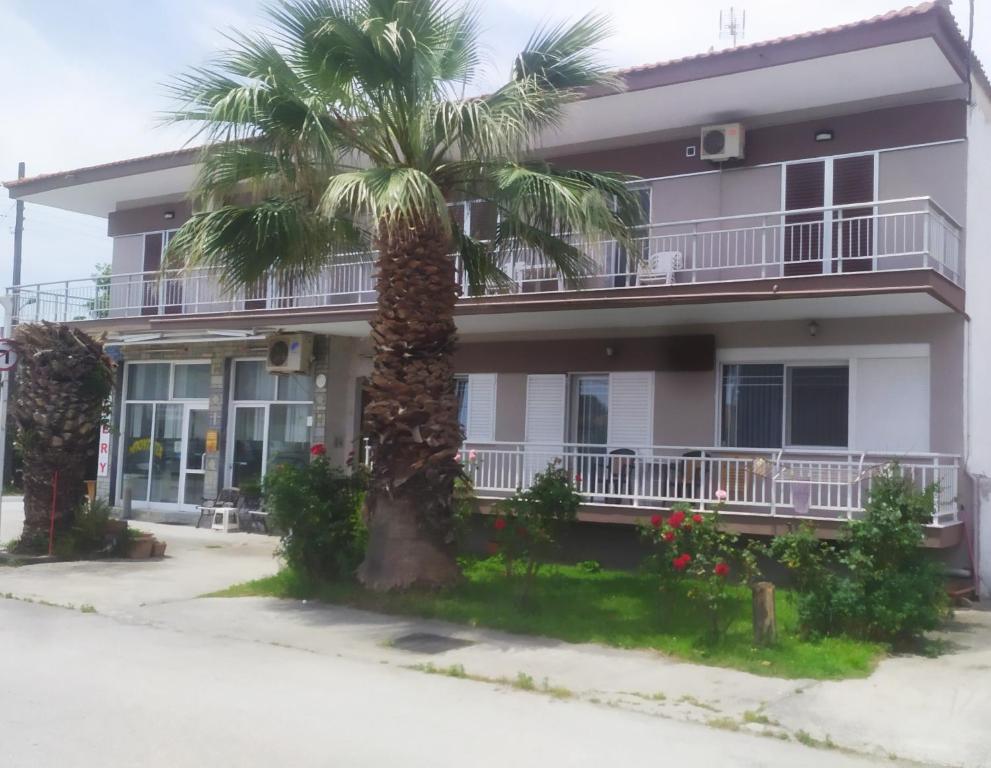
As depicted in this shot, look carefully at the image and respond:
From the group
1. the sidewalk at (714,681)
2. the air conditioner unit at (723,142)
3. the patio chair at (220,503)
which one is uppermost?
the air conditioner unit at (723,142)

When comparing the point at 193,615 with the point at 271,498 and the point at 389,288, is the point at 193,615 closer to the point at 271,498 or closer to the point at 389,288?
the point at 271,498

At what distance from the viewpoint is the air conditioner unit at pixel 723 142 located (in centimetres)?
1458

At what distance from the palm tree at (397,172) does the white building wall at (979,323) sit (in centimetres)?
489

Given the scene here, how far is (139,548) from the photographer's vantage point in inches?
607

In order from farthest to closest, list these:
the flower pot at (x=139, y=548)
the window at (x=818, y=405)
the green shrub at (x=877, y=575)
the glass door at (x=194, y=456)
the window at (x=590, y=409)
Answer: the glass door at (x=194, y=456) < the window at (x=590, y=409) < the flower pot at (x=139, y=548) < the window at (x=818, y=405) < the green shrub at (x=877, y=575)

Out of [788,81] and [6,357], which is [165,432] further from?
[788,81]

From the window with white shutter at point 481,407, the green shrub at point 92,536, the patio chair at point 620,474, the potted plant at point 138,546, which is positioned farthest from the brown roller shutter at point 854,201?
the green shrub at point 92,536

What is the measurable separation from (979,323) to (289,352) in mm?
11424

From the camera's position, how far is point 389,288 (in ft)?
37.8

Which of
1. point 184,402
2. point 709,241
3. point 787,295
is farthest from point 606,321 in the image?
point 184,402

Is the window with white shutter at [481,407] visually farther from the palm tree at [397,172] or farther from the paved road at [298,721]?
the paved road at [298,721]

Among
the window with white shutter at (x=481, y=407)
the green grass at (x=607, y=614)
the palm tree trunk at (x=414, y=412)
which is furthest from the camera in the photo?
the window with white shutter at (x=481, y=407)

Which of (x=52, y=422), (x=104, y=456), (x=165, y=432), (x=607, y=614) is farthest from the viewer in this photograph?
(x=104, y=456)

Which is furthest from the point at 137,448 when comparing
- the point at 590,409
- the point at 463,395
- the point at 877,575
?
the point at 877,575
